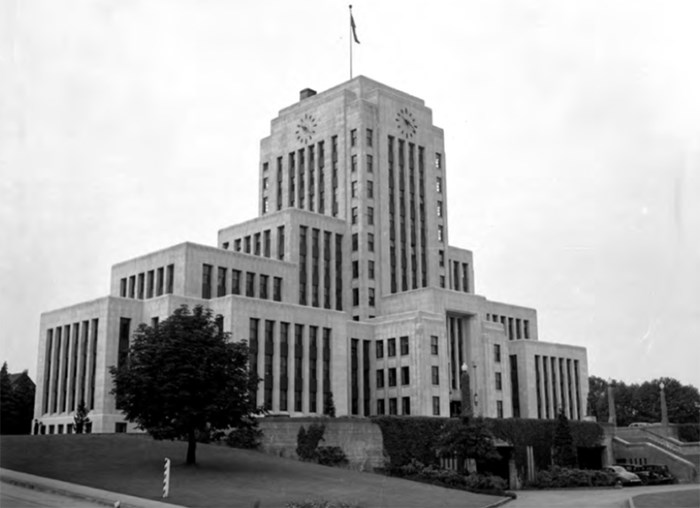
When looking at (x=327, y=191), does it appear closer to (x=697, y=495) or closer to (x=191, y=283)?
(x=191, y=283)

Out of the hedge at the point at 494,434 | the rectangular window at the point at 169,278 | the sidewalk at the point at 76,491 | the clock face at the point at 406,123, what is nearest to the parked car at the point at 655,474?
the hedge at the point at 494,434

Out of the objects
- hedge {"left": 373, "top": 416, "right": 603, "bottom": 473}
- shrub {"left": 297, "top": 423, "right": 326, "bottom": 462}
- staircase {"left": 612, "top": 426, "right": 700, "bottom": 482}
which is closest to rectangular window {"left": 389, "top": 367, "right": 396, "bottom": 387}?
hedge {"left": 373, "top": 416, "right": 603, "bottom": 473}

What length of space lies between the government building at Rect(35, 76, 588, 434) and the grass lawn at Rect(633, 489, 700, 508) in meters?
30.0

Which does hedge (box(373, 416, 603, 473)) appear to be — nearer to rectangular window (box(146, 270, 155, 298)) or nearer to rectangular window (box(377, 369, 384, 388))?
rectangular window (box(377, 369, 384, 388))

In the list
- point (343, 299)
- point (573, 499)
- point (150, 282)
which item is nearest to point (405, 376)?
point (343, 299)

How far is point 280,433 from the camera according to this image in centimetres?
6212

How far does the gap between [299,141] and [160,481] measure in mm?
72171

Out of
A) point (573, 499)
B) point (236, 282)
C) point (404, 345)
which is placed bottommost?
point (573, 499)

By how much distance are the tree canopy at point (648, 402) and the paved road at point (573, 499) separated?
325ft

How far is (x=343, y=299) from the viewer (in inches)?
3962

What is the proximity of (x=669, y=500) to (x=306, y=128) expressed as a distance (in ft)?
241

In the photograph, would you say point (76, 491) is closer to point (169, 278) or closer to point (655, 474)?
point (169, 278)

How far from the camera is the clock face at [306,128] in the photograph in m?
110

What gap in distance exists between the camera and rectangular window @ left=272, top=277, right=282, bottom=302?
9210 centimetres
